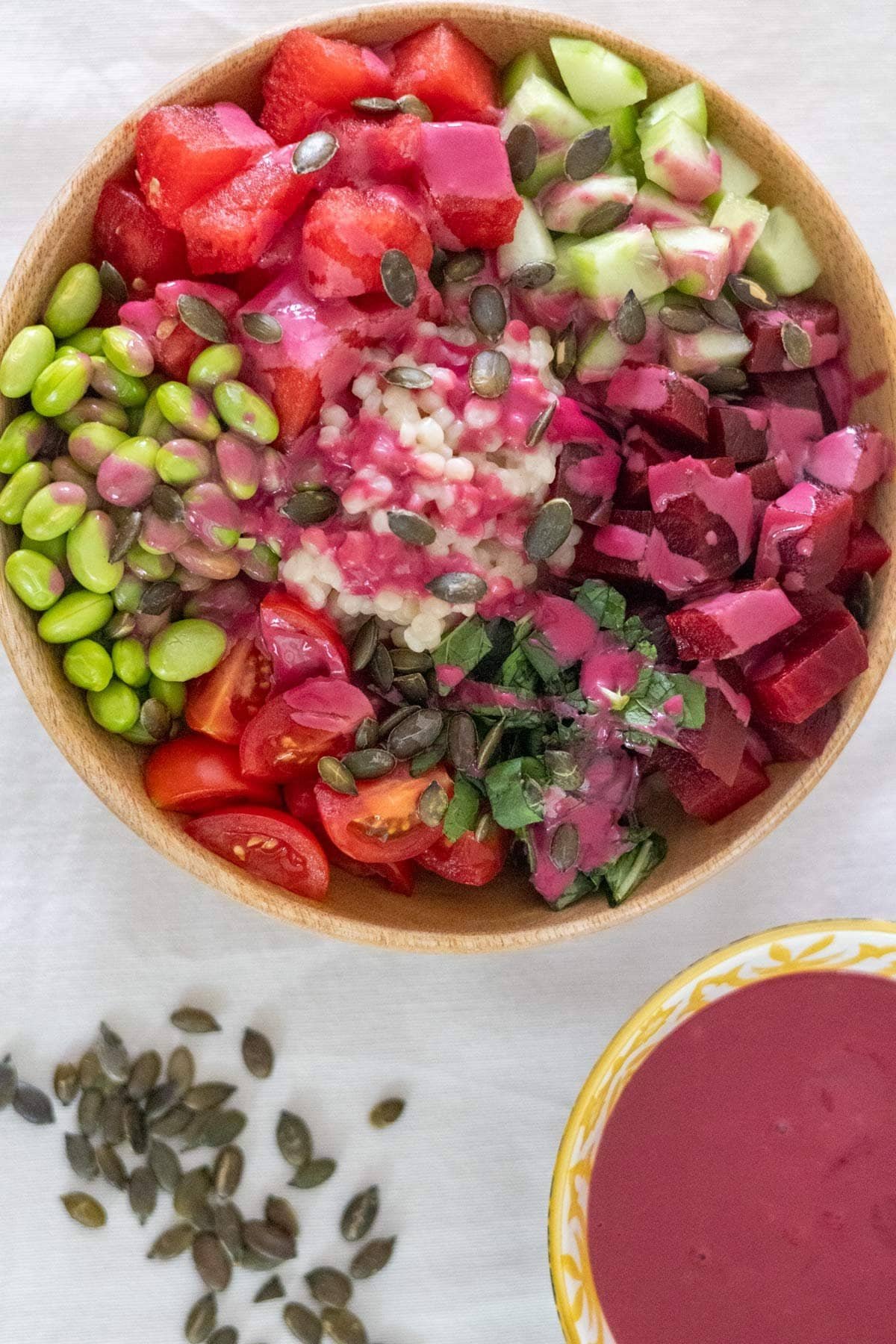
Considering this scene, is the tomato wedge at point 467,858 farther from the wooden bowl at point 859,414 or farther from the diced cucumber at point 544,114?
the diced cucumber at point 544,114

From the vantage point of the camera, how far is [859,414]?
1.62m

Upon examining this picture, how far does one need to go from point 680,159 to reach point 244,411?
0.64 m

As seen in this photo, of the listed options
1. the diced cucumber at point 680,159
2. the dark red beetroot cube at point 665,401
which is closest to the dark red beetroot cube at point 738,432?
the dark red beetroot cube at point 665,401

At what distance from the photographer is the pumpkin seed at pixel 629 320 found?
1538mm

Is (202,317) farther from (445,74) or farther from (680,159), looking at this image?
(680,159)

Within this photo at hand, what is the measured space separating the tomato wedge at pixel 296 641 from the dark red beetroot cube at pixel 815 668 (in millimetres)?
553

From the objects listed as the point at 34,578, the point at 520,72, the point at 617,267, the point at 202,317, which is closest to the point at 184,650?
the point at 34,578

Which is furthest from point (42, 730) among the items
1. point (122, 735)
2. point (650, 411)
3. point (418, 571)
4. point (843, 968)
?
point (843, 968)

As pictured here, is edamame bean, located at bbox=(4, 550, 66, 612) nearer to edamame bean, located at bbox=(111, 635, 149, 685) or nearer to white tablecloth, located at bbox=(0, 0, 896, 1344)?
edamame bean, located at bbox=(111, 635, 149, 685)

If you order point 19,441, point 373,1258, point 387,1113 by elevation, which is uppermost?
point 19,441

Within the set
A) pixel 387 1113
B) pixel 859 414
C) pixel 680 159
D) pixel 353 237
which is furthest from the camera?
pixel 387 1113

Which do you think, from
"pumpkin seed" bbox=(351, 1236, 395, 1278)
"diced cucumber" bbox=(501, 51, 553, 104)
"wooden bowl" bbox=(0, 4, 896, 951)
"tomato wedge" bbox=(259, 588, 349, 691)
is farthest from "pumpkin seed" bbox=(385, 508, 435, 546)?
"pumpkin seed" bbox=(351, 1236, 395, 1278)

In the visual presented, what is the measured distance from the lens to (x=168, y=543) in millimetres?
1515

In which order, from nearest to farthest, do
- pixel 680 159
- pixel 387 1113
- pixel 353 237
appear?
pixel 353 237 → pixel 680 159 → pixel 387 1113
